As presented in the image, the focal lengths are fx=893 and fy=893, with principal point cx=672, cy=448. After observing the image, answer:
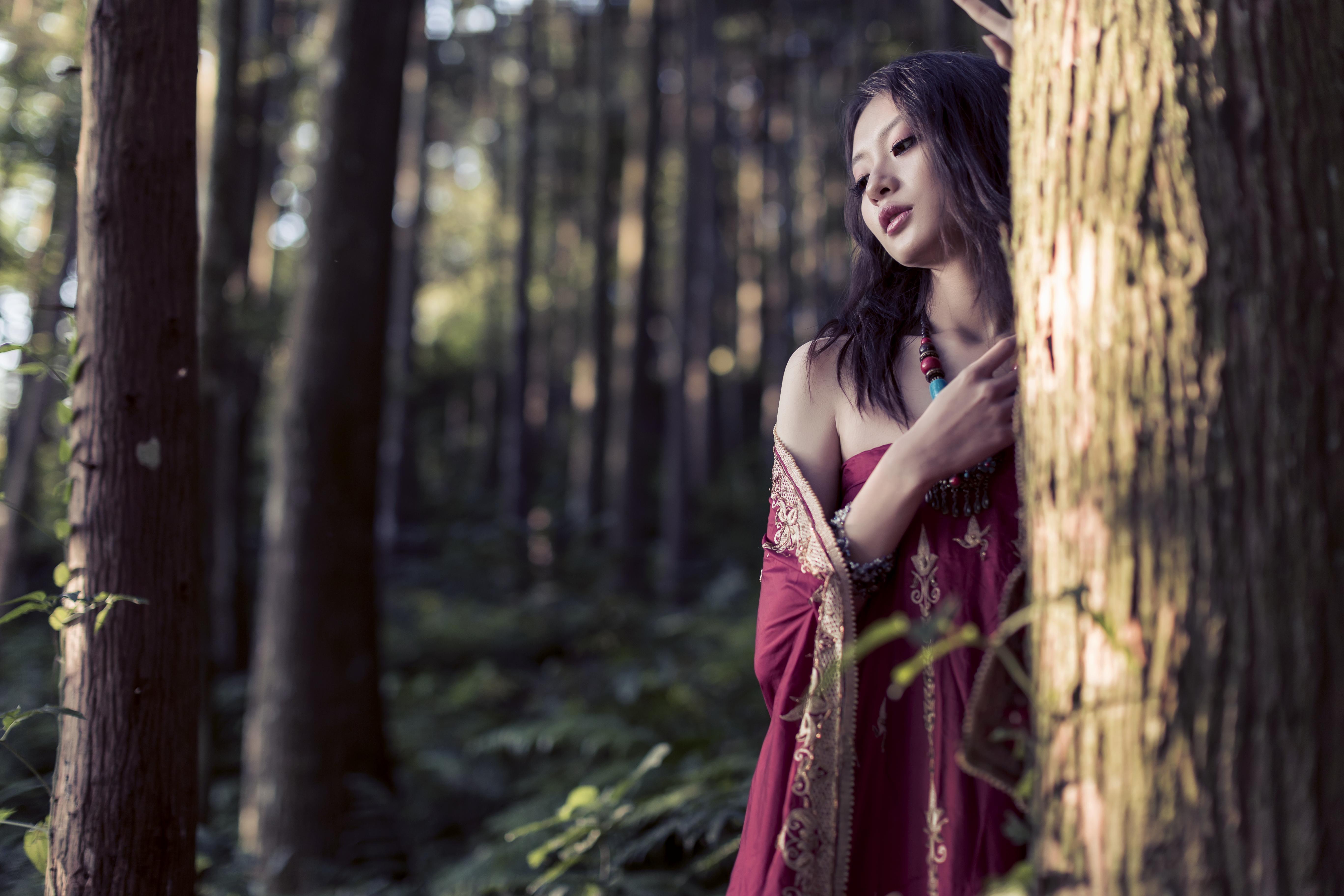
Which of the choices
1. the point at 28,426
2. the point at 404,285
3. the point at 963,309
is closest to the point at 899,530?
the point at 963,309

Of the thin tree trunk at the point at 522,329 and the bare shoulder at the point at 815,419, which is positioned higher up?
the thin tree trunk at the point at 522,329

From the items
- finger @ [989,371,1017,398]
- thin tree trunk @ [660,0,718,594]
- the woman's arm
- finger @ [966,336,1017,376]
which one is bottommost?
the woman's arm

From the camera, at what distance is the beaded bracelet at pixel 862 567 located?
1.53 metres

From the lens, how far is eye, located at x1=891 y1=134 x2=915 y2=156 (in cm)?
164

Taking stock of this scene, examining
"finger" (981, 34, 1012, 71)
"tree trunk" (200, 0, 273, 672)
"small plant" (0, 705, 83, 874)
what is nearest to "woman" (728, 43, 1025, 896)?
"finger" (981, 34, 1012, 71)

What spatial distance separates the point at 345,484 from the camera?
4.32 meters

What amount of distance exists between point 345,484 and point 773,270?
21.0 meters

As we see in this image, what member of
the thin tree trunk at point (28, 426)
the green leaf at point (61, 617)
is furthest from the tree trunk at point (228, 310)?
the green leaf at point (61, 617)

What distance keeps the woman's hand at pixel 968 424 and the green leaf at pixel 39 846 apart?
182cm

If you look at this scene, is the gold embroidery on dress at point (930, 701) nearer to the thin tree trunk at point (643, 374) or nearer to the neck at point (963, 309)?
the neck at point (963, 309)

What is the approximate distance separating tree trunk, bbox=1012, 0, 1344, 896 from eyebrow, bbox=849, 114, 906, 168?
22.7 inches

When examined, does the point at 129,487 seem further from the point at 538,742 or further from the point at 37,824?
the point at 538,742

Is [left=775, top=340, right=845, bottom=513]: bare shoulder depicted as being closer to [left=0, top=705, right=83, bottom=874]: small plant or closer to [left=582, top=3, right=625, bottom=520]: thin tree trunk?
[left=0, top=705, right=83, bottom=874]: small plant

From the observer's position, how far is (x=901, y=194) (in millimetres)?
1645
